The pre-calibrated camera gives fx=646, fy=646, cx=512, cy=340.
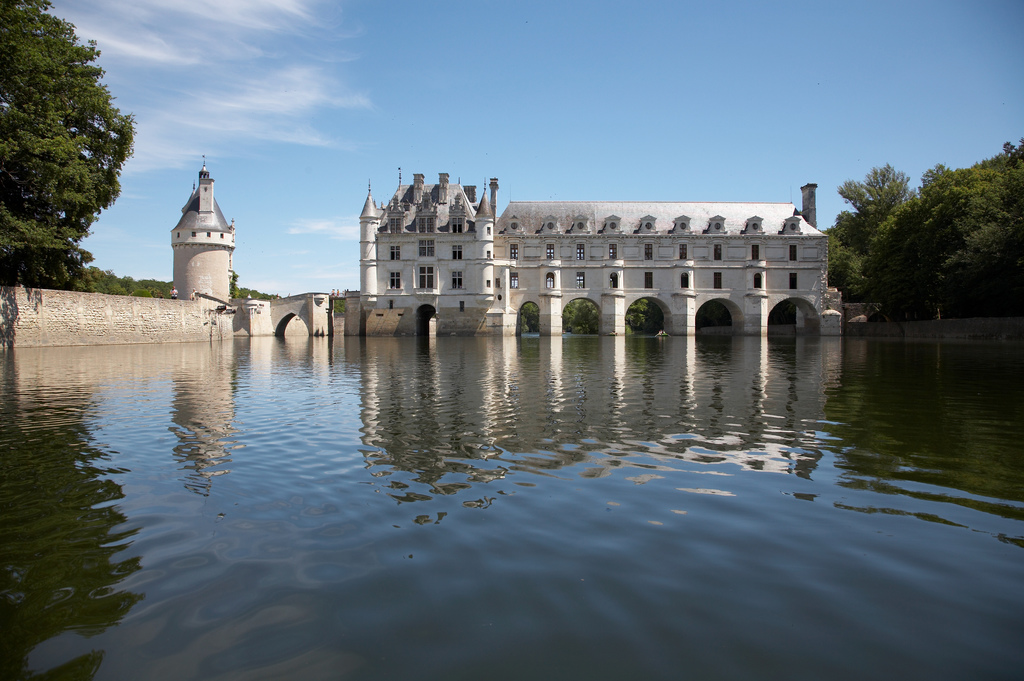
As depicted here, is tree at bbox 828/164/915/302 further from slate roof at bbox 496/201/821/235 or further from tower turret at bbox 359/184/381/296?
tower turret at bbox 359/184/381/296

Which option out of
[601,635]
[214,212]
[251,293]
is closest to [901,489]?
[601,635]

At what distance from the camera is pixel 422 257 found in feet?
184

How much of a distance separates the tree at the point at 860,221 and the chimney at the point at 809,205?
4.34 meters

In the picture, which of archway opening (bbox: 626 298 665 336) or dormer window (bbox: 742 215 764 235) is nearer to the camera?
dormer window (bbox: 742 215 764 235)

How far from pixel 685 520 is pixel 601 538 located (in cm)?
87

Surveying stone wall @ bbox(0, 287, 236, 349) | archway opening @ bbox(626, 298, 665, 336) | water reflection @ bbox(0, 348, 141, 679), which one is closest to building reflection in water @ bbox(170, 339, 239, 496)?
water reflection @ bbox(0, 348, 141, 679)

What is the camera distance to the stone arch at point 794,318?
Result: 5991 centimetres

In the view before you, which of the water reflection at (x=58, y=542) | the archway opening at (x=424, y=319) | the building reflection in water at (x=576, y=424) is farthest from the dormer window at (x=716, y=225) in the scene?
the water reflection at (x=58, y=542)

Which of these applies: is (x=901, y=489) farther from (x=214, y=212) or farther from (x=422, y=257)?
(x=214, y=212)

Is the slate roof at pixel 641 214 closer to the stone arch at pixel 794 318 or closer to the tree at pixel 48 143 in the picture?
the stone arch at pixel 794 318

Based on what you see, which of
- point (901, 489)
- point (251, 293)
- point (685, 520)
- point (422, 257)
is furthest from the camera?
point (251, 293)

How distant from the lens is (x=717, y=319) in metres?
75.2

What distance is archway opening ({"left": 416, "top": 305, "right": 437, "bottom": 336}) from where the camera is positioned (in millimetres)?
58331

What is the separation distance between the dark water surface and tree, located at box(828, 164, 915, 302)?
60448mm
